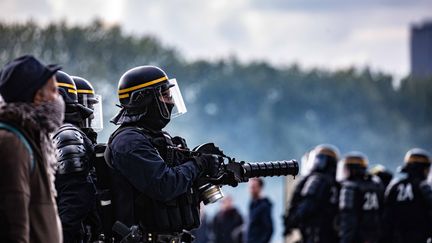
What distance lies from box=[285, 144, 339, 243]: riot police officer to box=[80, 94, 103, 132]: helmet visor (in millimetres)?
5521

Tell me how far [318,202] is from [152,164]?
6.97m

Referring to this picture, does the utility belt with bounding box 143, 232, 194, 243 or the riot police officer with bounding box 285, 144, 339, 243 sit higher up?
the utility belt with bounding box 143, 232, 194, 243

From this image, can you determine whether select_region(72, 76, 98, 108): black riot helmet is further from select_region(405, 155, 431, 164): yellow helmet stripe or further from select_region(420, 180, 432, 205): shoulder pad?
select_region(405, 155, 431, 164): yellow helmet stripe

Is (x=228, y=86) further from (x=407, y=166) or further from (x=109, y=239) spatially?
(x=109, y=239)

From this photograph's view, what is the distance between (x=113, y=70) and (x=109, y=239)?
4448 centimetres

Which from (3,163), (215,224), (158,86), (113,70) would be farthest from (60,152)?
(113,70)

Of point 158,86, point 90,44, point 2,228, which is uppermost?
point 90,44

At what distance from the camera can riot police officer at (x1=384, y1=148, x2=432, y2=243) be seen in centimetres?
1327

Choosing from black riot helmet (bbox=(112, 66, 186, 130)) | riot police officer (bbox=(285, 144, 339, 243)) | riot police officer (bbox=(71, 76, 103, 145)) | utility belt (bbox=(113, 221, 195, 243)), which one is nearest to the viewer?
utility belt (bbox=(113, 221, 195, 243))

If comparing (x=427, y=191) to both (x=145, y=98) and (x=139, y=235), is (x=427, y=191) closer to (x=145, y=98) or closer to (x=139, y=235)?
(x=145, y=98)

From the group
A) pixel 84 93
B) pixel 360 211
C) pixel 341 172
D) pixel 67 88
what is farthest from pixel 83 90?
pixel 341 172

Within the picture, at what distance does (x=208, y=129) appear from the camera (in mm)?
59719

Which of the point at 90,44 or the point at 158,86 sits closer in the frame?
the point at 158,86

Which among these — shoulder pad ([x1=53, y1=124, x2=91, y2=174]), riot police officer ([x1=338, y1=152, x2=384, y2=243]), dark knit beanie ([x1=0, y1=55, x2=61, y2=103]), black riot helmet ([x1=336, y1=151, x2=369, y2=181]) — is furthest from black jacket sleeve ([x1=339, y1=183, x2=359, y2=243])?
dark knit beanie ([x1=0, y1=55, x2=61, y2=103])
